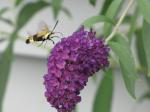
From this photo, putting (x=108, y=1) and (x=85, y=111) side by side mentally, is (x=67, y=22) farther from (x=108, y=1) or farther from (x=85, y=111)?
(x=108, y=1)

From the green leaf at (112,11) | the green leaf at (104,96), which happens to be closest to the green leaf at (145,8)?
the green leaf at (112,11)

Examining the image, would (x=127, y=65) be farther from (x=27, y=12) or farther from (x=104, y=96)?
(x=27, y=12)

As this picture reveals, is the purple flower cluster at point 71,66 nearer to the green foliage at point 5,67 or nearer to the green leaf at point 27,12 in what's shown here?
the green foliage at point 5,67

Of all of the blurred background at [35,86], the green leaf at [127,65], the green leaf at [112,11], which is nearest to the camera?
the green leaf at [127,65]

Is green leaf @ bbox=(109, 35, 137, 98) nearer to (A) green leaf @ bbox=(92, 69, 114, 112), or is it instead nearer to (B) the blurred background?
(A) green leaf @ bbox=(92, 69, 114, 112)

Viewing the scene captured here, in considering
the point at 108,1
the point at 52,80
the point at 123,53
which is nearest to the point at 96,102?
the point at 108,1

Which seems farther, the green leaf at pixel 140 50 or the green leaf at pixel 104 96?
the green leaf at pixel 140 50

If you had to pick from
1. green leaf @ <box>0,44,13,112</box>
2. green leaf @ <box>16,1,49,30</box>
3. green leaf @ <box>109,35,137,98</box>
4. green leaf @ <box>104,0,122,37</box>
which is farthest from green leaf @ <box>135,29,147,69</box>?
green leaf @ <box>109,35,137,98</box>
